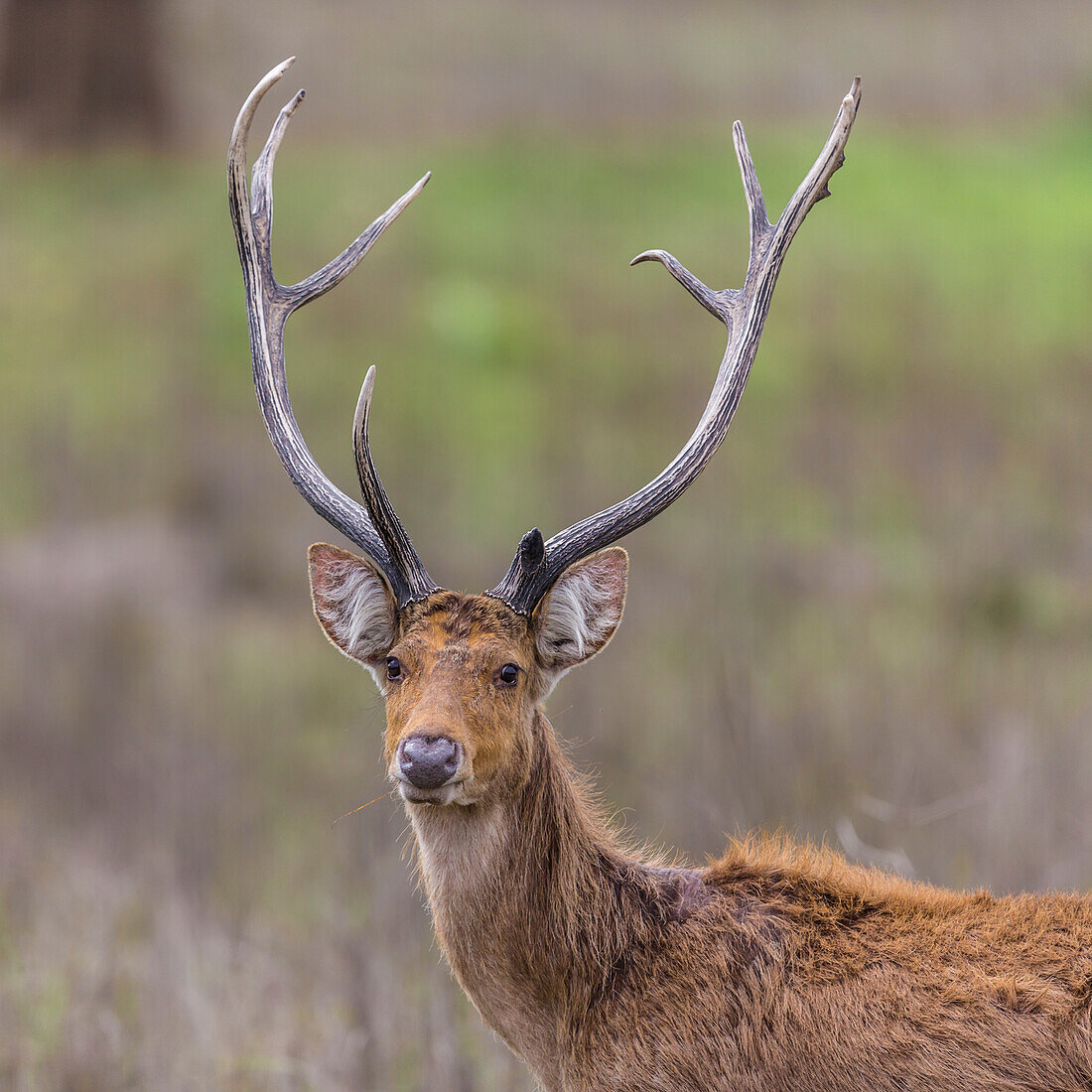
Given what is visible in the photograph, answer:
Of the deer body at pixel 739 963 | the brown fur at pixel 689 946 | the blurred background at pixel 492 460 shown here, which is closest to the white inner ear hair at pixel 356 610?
the brown fur at pixel 689 946

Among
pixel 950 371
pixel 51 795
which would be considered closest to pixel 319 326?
pixel 950 371

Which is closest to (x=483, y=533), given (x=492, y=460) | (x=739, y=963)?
(x=492, y=460)

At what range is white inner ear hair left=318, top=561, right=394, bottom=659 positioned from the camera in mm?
5629

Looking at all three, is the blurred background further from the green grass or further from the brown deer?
the brown deer

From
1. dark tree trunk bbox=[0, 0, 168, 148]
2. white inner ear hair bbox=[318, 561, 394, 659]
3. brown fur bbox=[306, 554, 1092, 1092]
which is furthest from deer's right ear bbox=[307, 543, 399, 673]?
dark tree trunk bbox=[0, 0, 168, 148]

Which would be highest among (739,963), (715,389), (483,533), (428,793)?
(483,533)

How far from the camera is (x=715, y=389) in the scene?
5.85 metres

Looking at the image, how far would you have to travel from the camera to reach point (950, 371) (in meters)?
19.6

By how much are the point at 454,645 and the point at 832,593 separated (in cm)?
1005

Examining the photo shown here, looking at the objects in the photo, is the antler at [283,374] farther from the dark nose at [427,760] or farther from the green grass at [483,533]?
the green grass at [483,533]

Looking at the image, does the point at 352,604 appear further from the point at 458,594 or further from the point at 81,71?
the point at 81,71

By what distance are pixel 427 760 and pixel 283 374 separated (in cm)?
184

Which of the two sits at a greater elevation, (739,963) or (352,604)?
(352,604)

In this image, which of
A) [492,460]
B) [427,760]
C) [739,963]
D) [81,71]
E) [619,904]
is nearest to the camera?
[427,760]
